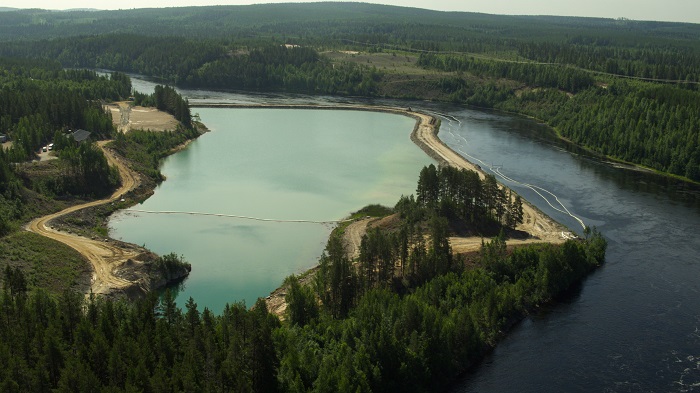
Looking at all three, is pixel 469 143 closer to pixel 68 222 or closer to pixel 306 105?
pixel 306 105

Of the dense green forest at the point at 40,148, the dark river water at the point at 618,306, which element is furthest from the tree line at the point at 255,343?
the dense green forest at the point at 40,148

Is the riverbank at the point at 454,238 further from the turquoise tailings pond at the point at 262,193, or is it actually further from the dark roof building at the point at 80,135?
the dark roof building at the point at 80,135

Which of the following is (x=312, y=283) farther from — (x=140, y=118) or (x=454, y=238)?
(x=140, y=118)

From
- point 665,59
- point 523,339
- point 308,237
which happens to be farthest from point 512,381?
point 665,59

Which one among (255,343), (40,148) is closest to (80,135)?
(40,148)

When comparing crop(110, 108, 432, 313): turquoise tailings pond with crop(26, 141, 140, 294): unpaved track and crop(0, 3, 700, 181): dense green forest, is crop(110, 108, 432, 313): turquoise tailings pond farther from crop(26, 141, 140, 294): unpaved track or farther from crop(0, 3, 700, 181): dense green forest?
crop(0, 3, 700, 181): dense green forest
